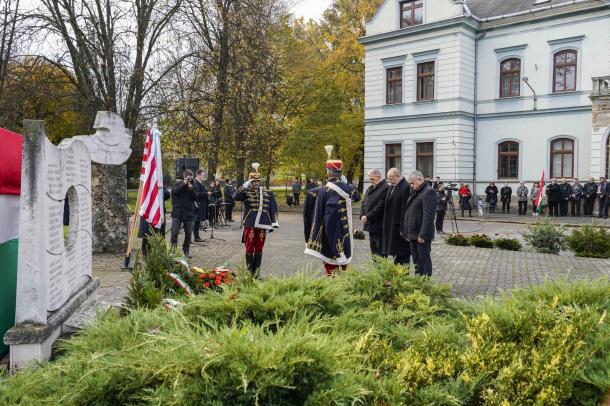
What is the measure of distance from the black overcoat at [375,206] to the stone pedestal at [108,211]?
22.0 feet

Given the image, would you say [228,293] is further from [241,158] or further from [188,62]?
[241,158]

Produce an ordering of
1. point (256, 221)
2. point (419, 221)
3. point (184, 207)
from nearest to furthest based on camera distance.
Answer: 1. point (419, 221)
2. point (256, 221)
3. point (184, 207)

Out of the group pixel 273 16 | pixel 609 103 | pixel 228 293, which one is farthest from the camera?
pixel 273 16

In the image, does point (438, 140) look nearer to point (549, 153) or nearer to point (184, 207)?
point (549, 153)

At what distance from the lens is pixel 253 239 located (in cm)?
988

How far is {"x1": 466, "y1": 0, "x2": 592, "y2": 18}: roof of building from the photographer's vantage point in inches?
1145

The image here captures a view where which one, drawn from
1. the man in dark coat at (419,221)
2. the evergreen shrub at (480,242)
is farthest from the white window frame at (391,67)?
the man in dark coat at (419,221)

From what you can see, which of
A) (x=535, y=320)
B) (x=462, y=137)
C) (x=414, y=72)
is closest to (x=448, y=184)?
(x=462, y=137)

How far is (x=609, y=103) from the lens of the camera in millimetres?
25516

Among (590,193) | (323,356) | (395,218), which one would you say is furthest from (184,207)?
(590,193)

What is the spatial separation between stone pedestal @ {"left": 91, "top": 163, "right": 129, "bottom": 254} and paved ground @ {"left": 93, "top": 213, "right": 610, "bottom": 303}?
22.8 inches

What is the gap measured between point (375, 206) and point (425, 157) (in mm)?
23226

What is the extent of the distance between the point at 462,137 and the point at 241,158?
12425 mm

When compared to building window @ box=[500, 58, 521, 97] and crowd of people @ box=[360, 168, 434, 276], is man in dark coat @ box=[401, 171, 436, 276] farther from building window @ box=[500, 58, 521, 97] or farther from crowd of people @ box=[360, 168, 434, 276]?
building window @ box=[500, 58, 521, 97]
